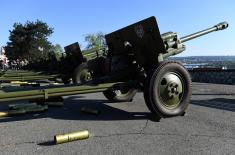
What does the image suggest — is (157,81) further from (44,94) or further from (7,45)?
(7,45)

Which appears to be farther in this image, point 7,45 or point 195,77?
point 7,45

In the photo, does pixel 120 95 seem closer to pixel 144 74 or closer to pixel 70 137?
pixel 144 74

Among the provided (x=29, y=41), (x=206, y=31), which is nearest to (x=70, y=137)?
(x=206, y=31)

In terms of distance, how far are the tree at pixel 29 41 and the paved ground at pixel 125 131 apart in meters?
45.9

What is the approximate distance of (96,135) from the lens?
17.8 ft

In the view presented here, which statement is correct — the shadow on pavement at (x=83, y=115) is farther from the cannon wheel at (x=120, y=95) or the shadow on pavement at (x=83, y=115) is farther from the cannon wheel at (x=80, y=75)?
the cannon wheel at (x=80, y=75)

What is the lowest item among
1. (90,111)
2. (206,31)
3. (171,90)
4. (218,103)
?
(218,103)

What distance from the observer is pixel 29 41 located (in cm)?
5384

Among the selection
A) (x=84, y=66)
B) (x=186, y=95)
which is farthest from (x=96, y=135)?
(x=84, y=66)

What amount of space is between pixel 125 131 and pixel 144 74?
6.51 feet

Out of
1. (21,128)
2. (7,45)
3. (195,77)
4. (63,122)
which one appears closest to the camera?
(21,128)

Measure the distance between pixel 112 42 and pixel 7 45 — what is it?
51097 mm

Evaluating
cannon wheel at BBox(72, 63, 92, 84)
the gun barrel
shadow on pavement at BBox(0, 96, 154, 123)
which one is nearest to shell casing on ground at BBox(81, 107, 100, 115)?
shadow on pavement at BBox(0, 96, 154, 123)

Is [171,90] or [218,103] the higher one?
[171,90]
